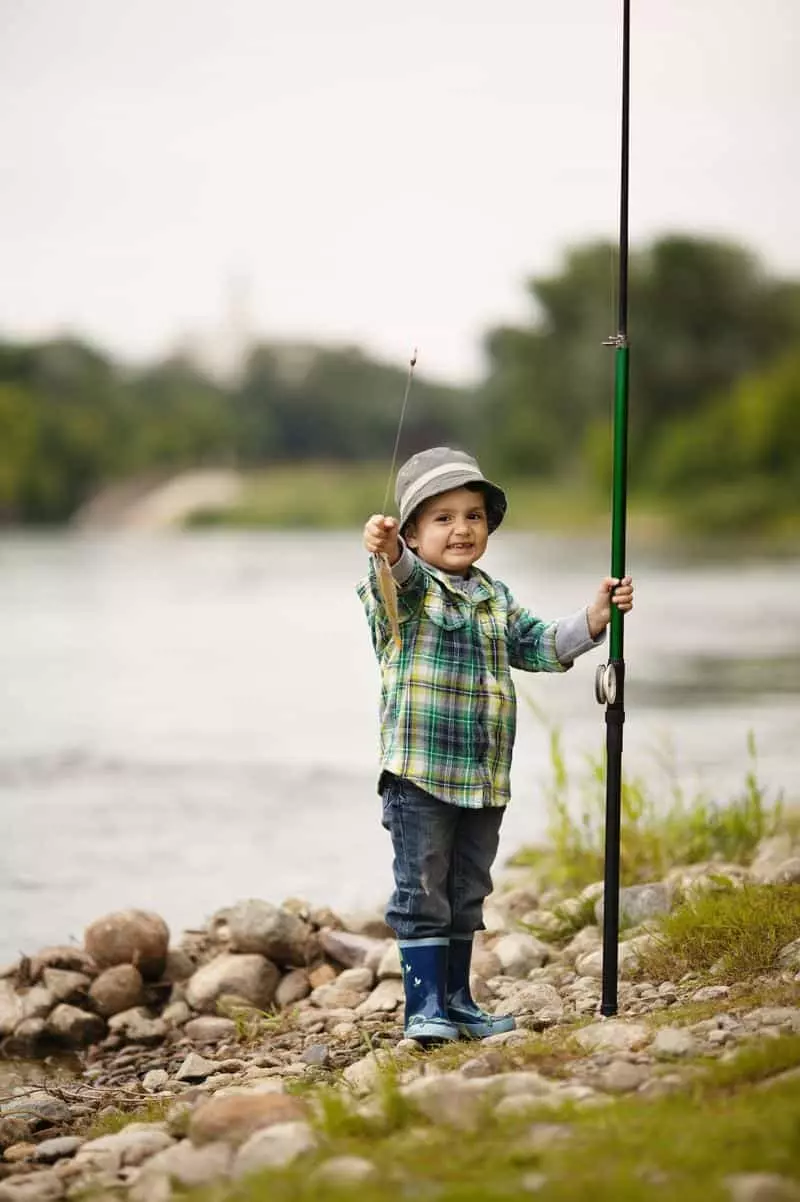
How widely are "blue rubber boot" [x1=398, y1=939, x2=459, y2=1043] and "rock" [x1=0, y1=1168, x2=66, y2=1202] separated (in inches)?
39.8

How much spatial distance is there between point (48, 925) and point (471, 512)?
3.17 meters

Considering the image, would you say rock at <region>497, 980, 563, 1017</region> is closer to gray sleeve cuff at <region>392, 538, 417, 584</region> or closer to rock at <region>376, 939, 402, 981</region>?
rock at <region>376, 939, 402, 981</region>

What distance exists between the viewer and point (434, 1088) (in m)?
2.97

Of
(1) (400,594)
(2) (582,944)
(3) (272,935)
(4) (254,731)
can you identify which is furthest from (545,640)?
(4) (254,731)

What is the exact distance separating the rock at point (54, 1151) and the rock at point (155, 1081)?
0.68 metres

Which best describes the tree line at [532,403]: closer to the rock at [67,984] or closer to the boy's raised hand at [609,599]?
the rock at [67,984]

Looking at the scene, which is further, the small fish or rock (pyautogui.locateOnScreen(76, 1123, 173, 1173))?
the small fish

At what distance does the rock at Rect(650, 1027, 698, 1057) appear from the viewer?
10.1 ft

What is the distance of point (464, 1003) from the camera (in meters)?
4.03

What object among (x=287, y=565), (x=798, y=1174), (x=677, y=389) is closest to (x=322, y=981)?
(x=798, y=1174)

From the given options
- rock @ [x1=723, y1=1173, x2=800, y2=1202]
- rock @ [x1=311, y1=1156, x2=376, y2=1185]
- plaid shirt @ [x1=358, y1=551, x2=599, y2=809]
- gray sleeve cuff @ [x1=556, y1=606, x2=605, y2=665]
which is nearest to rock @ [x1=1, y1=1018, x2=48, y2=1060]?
plaid shirt @ [x1=358, y1=551, x2=599, y2=809]

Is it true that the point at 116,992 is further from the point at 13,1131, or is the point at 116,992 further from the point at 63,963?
the point at 13,1131

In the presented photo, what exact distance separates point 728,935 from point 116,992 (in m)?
1.97

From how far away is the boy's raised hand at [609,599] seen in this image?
3.74 metres
